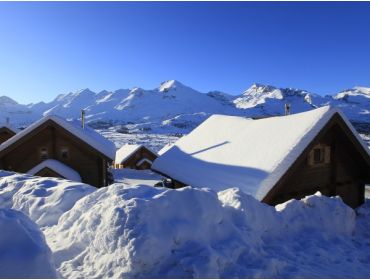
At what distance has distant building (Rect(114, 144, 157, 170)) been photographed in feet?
126

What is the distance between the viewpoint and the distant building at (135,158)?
38.4 metres

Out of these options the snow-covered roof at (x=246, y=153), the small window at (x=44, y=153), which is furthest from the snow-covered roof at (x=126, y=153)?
the snow-covered roof at (x=246, y=153)

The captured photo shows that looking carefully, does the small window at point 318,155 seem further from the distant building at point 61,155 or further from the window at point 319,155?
the distant building at point 61,155

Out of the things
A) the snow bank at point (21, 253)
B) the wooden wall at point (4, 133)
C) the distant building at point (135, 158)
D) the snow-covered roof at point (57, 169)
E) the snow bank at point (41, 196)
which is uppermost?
the wooden wall at point (4, 133)

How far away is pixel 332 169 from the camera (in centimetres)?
1194

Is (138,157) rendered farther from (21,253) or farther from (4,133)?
(21,253)

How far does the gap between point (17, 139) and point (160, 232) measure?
12875 mm

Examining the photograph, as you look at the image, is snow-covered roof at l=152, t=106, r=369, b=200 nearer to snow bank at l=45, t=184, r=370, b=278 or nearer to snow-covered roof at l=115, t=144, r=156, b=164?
snow bank at l=45, t=184, r=370, b=278

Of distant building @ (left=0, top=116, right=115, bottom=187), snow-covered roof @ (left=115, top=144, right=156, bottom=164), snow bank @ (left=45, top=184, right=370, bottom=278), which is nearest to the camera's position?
snow bank @ (left=45, top=184, right=370, bottom=278)

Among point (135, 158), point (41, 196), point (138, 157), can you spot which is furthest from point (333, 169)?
point (138, 157)

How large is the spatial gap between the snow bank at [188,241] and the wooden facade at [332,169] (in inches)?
154

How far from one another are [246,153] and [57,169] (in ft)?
29.7

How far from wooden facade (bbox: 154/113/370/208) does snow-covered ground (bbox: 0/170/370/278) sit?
3408 mm

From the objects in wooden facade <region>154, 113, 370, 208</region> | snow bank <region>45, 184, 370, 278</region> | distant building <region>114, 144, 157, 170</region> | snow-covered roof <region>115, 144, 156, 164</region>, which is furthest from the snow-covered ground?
distant building <region>114, 144, 157, 170</region>
